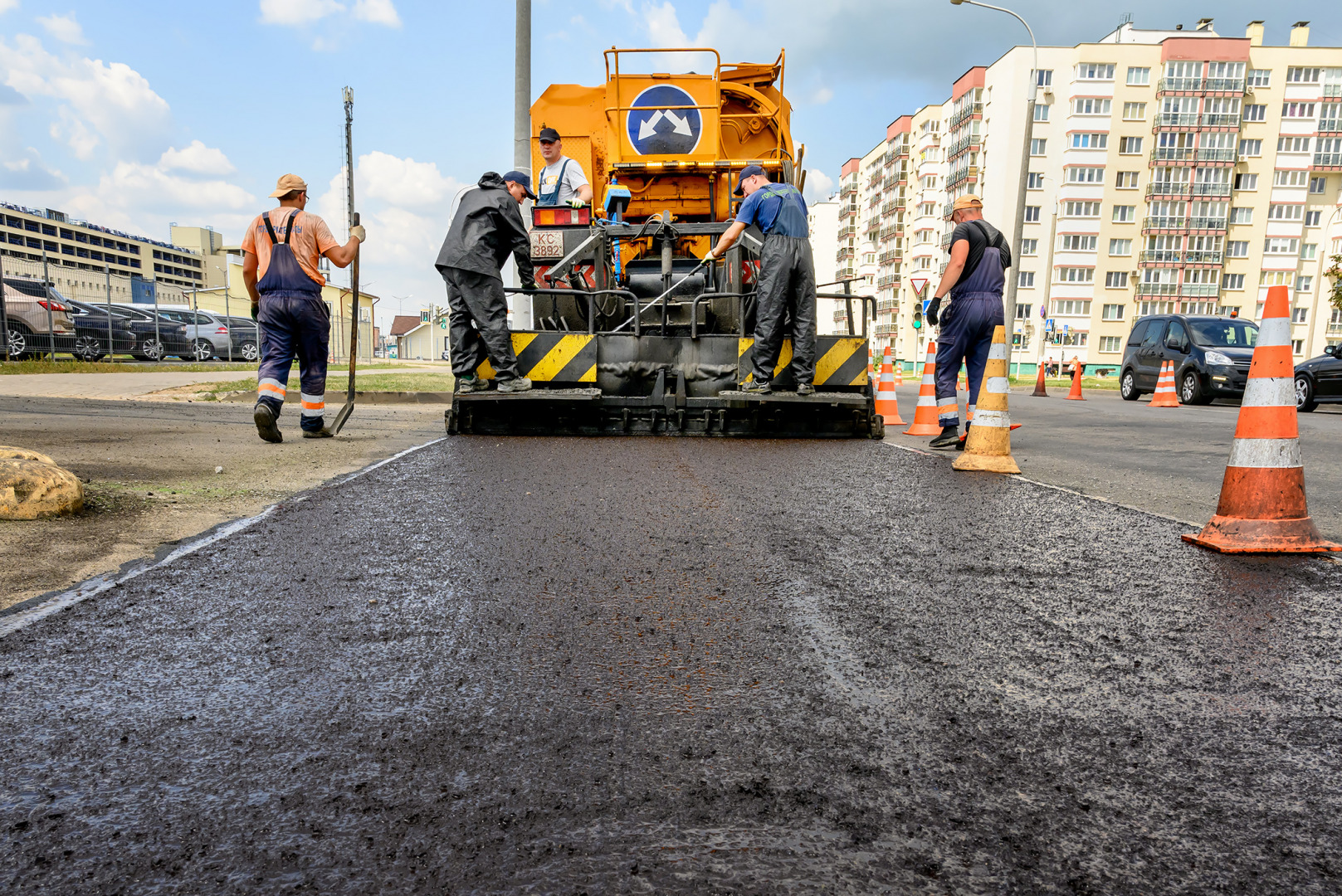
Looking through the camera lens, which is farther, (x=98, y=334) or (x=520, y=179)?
(x=98, y=334)

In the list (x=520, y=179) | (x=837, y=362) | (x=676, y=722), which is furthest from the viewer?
(x=837, y=362)

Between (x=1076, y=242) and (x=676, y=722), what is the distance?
7737 cm

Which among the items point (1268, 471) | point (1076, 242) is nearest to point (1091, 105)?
point (1076, 242)

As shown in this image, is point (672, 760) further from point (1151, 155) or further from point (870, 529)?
point (1151, 155)

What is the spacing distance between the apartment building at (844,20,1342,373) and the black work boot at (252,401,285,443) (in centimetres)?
6607

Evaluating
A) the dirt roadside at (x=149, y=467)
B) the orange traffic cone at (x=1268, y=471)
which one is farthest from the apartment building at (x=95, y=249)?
the orange traffic cone at (x=1268, y=471)

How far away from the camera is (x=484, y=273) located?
758cm

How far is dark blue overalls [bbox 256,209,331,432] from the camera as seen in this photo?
7.08 metres

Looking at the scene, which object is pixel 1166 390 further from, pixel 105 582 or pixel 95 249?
pixel 95 249

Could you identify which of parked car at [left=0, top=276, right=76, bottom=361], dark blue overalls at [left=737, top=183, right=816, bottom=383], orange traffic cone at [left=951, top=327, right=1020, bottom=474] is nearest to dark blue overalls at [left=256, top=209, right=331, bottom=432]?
dark blue overalls at [left=737, top=183, right=816, bottom=383]

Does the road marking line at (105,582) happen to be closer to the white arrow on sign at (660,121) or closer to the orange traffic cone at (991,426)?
the orange traffic cone at (991,426)

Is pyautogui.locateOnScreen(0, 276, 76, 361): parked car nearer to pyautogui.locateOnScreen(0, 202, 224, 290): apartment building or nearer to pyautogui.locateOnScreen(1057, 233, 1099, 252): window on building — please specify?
pyautogui.locateOnScreen(1057, 233, 1099, 252): window on building

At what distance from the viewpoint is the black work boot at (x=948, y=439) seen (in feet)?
24.3

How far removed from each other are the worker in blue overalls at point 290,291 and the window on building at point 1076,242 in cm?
7260
